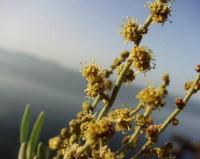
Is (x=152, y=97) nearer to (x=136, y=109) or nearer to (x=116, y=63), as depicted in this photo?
(x=136, y=109)

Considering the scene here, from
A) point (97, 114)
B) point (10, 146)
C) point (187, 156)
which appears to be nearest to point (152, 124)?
point (97, 114)

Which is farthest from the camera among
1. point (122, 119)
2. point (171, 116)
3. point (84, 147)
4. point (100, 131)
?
point (122, 119)

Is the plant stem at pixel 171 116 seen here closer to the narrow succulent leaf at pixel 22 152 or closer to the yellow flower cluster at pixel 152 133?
the yellow flower cluster at pixel 152 133

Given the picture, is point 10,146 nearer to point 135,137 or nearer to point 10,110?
point 10,110

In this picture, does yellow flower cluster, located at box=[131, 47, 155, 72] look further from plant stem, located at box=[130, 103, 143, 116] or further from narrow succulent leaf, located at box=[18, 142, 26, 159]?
narrow succulent leaf, located at box=[18, 142, 26, 159]

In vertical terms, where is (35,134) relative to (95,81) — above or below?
below

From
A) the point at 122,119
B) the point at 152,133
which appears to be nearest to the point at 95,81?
the point at 122,119

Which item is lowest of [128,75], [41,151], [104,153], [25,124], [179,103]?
[104,153]

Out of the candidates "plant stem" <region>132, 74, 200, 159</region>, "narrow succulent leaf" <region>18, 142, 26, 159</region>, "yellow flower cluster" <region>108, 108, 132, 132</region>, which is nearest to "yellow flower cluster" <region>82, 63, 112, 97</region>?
"yellow flower cluster" <region>108, 108, 132, 132</region>
